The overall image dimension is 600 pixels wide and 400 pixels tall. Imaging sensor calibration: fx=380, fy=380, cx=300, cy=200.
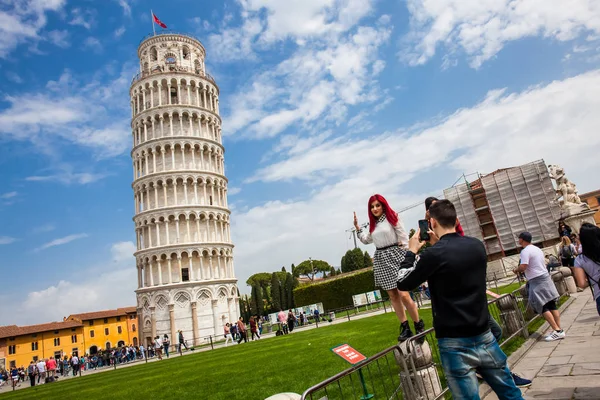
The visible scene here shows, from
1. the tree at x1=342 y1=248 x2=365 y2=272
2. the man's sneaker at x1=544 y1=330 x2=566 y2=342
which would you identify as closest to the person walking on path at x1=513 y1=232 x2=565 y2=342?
the man's sneaker at x1=544 y1=330 x2=566 y2=342

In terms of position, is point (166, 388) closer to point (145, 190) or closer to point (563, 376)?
point (563, 376)

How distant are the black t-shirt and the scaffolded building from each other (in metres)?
46.5

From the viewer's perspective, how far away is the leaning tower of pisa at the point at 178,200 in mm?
45938

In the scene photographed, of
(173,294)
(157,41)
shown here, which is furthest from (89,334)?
(157,41)

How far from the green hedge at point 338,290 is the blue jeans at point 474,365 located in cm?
4329

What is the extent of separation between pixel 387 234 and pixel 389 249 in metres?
0.22

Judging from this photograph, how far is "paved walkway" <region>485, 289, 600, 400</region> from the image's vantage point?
452 centimetres

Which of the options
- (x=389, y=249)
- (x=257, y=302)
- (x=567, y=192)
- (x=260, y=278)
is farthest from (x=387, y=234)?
(x=260, y=278)

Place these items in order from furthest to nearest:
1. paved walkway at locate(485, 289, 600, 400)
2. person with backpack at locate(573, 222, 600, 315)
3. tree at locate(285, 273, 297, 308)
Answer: tree at locate(285, 273, 297, 308), person with backpack at locate(573, 222, 600, 315), paved walkway at locate(485, 289, 600, 400)

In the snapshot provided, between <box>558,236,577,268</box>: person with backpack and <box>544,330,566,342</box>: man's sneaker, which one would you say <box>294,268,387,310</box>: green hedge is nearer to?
<box>558,236,577,268</box>: person with backpack

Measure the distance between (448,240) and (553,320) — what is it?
5.90 metres

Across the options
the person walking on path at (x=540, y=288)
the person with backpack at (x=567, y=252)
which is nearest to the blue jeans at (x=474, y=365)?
the person walking on path at (x=540, y=288)

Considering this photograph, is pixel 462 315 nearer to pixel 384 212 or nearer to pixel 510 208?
pixel 384 212

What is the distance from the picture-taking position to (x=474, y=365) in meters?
3.09
